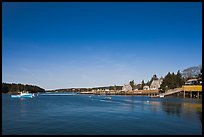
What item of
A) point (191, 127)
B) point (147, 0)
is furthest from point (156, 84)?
point (147, 0)

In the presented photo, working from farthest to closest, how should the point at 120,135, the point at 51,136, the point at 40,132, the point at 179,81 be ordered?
the point at 179,81 < the point at 40,132 < the point at 120,135 < the point at 51,136

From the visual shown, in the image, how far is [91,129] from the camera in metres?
26.7

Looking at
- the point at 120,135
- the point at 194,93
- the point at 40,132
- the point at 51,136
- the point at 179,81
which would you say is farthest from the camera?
the point at 179,81

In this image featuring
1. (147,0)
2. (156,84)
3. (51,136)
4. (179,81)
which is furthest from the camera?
(156,84)

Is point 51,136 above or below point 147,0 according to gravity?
below

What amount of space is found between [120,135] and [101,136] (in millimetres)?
2122

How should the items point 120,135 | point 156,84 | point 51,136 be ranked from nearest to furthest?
point 51,136 < point 120,135 < point 156,84

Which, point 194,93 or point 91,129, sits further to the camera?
point 194,93

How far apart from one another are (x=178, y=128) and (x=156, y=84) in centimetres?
17416

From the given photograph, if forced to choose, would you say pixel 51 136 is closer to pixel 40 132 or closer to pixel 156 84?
pixel 40 132

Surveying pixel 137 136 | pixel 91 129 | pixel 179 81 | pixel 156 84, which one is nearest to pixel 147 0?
pixel 137 136

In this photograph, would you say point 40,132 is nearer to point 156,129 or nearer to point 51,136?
point 51,136

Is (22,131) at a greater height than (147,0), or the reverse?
(147,0)

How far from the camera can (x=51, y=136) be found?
869 inches
